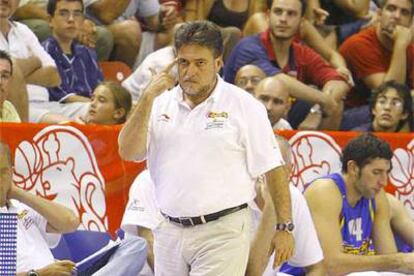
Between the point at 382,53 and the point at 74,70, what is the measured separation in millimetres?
2674

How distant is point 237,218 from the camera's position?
6.02 m

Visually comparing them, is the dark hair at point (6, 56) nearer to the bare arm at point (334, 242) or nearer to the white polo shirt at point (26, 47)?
the white polo shirt at point (26, 47)

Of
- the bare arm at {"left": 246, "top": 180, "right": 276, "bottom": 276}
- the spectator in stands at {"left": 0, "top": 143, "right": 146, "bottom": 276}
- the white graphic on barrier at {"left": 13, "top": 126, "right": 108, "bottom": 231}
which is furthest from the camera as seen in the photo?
the white graphic on barrier at {"left": 13, "top": 126, "right": 108, "bottom": 231}

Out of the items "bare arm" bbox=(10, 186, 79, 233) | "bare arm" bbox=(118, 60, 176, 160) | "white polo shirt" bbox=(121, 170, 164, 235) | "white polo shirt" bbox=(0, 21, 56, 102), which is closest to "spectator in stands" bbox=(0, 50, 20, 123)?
"white polo shirt" bbox=(0, 21, 56, 102)

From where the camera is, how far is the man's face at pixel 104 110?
8492 millimetres

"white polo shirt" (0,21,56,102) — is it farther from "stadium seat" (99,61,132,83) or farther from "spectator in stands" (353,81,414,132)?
"spectator in stands" (353,81,414,132)

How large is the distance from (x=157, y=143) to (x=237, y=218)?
1.74 feet

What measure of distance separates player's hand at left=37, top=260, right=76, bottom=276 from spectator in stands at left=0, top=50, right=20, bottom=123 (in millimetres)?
1699

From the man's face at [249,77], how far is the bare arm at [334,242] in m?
1.63

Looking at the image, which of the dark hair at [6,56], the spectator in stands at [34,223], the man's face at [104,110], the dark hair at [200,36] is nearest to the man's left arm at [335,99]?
the man's face at [104,110]

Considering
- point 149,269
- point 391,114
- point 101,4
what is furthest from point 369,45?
point 149,269

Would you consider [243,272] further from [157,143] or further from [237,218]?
[157,143]

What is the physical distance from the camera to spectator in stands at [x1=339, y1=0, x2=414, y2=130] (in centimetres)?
1014

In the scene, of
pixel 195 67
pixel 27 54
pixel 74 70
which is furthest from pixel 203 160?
pixel 74 70
